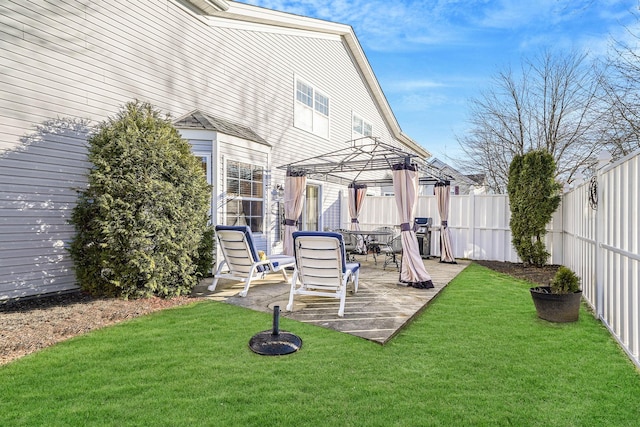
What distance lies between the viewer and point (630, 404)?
2.50 meters

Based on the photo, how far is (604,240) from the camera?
4.14 metres

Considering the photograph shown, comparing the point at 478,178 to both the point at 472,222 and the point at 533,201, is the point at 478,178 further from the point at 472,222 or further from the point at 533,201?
the point at 533,201

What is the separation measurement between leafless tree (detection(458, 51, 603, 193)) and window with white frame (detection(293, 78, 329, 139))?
770 cm

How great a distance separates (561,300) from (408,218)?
261 cm

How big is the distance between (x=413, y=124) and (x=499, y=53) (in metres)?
11.7

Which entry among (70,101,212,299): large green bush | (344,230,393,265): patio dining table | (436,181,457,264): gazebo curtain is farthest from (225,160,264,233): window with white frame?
(436,181,457,264): gazebo curtain

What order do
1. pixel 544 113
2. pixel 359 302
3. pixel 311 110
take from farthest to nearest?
pixel 544 113 < pixel 311 110 < pixel 359 302

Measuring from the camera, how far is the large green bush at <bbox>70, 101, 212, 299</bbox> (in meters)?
4.68

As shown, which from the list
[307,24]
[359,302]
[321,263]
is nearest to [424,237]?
[359,302]

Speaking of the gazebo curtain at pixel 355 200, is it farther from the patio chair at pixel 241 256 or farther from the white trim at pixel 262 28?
the patio chair at pixel 241 256

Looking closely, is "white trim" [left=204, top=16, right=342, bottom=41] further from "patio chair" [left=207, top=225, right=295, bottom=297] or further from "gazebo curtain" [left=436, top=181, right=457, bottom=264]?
"gazebo curtain" [left=436, top=181, right=457, bottom=264]

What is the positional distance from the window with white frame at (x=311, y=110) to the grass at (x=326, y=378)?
765 cm

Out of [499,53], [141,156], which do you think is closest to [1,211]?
[141,156]

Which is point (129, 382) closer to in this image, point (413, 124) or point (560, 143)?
point (560, 143)
